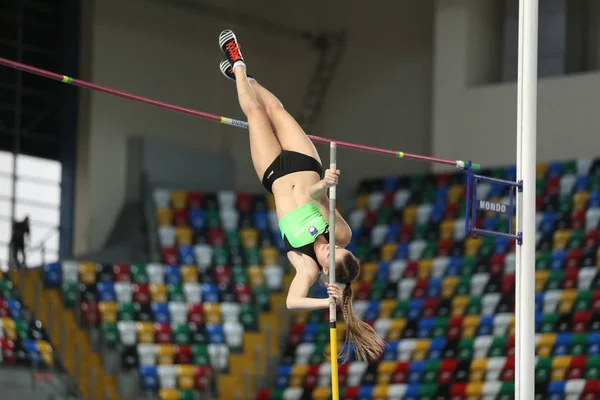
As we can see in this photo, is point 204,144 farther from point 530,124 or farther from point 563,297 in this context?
point 530,124

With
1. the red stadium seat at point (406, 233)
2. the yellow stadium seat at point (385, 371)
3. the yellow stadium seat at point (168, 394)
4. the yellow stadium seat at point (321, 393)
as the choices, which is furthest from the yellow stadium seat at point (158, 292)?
the red stadium seat at point (406, 233)

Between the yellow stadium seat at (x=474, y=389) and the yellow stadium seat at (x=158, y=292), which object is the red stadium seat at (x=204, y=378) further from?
the yellow stadium seat at (x=474, y=389)

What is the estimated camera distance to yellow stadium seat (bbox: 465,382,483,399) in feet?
42.3

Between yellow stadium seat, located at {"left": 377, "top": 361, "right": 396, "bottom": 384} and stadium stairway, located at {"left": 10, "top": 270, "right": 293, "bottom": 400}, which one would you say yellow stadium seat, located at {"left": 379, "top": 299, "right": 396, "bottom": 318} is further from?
Answer: stadium stairway, located at {"left": 10, "top": 270, "right": 293, "bottom": 400}

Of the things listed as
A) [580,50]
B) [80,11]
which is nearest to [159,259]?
[80,11]

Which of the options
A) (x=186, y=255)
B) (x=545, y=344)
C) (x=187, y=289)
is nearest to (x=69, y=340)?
(x=187, y=289)

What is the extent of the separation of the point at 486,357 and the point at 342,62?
5.67m

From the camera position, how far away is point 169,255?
15.1m

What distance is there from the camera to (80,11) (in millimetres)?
15594

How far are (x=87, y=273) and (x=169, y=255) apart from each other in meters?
1.31

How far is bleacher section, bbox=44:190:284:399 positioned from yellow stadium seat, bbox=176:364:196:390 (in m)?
0.01

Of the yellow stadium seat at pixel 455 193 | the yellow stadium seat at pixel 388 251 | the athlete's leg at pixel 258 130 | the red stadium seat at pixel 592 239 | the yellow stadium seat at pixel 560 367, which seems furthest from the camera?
the yellow stadium seat at pixel 388 251

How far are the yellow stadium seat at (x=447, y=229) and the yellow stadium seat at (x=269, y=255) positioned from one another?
6.97ft

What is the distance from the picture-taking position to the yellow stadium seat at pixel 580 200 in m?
14.0
